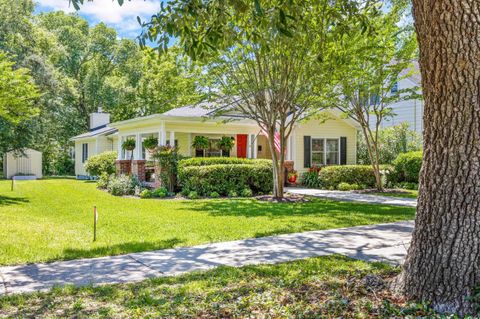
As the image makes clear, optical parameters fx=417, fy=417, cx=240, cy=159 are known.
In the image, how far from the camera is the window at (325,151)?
20.7m

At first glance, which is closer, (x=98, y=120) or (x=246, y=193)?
(x=246, y=193)

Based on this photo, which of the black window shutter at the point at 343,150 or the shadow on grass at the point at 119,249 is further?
the black window shutter at the point at 343,150

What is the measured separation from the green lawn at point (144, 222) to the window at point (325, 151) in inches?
333

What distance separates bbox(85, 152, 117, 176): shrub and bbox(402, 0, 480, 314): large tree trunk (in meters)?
21.3

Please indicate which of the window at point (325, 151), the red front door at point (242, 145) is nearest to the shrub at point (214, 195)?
the red front door at point (242, 145)

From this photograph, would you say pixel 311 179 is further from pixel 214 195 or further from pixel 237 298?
pixel 237 298

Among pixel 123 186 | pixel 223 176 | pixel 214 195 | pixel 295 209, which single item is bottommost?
pixel 295 209

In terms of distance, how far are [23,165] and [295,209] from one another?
76.0 feet

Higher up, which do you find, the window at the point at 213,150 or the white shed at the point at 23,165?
the window at the point at 213,150

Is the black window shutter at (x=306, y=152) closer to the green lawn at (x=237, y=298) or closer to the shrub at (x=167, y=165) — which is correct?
the shrub at (x=167, y=165)

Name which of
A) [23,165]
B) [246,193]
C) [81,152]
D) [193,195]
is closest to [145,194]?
[193,195]

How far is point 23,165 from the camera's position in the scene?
Result: 27812mm

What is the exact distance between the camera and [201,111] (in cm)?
1889

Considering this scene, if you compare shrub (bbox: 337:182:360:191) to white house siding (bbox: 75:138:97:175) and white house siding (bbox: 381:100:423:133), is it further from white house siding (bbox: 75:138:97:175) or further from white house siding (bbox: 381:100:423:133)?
white house siding (bbox: 75:138:97:175)
